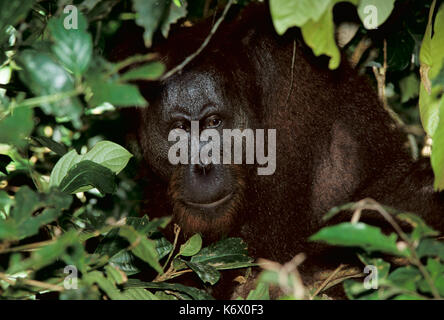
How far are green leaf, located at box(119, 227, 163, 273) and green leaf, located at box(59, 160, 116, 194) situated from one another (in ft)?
2.21

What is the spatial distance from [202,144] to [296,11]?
189 centimetres

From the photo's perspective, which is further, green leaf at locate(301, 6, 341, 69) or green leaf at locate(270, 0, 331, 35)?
green leaf at locate(301, 6, 341, 69)

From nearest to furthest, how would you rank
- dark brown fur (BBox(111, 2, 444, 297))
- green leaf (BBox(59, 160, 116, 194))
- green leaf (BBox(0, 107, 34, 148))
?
green leaf (BBox(0, 107, 34, 148)) < green leaf (BBox(59, 160, 116, 194)) < dark brown fur (BBox(111, 2, 444, 297))

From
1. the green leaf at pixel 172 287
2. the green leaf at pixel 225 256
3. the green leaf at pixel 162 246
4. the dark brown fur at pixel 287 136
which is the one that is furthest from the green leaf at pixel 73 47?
the dark brown fur at pixel 287 136

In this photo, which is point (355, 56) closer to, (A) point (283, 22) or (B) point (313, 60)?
(B) point (313, 60)

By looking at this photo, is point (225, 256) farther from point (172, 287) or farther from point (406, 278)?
point (406, 278)

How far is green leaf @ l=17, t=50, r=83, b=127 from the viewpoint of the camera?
54.7 inches

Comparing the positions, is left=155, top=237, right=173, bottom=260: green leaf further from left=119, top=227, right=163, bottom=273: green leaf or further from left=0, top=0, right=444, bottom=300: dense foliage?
left=119, top=227, right=163, bottom=273: green leaf

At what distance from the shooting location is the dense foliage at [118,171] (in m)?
1.39

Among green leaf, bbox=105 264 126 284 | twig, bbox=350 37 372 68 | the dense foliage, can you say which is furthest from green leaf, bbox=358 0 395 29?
twig, bbox=350 37 372 68

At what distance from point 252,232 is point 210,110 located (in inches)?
38.4

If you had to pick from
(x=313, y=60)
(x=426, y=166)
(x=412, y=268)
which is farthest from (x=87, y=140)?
(x=412, y=268)

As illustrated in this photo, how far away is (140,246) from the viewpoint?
1.65 m

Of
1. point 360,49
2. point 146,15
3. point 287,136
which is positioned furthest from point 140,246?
point 360,49
